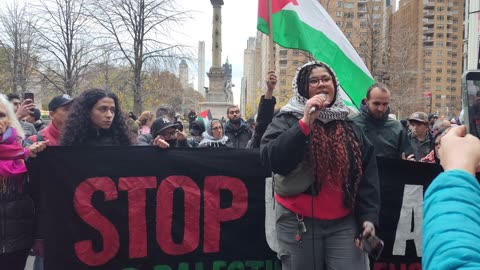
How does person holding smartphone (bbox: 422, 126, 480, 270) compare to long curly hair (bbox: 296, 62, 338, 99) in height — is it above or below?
below

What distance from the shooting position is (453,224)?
0.90 meters

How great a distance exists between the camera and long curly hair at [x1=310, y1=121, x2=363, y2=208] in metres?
2.76

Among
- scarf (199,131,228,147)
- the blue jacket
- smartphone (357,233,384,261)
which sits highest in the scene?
the blue jacket

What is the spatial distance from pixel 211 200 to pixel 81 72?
2070 cm

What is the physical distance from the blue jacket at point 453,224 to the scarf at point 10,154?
3042 mm

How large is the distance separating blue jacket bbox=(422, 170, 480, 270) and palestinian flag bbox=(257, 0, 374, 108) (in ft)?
12.3

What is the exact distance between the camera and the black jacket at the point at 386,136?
4.36 meters

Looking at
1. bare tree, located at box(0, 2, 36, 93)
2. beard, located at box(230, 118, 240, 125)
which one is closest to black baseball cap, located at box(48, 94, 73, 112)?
beard, located at box(230, 118, 240, 125)

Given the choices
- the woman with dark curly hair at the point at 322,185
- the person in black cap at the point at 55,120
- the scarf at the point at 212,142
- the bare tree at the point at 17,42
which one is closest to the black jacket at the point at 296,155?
the woman with dark curly hair at the point at 322,185

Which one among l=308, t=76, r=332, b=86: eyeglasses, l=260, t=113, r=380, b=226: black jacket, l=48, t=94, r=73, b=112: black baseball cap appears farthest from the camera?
l=48, t=94, r=73, b=112: black baseball cap

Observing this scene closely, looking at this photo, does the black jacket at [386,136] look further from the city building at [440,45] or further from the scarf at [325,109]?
the city building at [440,45]

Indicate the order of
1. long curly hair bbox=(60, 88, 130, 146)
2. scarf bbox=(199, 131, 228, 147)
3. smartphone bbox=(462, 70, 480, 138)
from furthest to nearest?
1. scarf bbox=(199, 131, 228, 147)
2. long curly hair bbox=(60, 88, 130, 146)
3. smartphone bbox=(462, 70, 480, 138)

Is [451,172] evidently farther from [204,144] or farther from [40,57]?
[40,57]

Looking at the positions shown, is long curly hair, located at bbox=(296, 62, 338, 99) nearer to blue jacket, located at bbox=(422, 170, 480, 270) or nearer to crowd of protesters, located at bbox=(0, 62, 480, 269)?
crowd of protesters, located at bbox=(0, 62, 480, 269)
